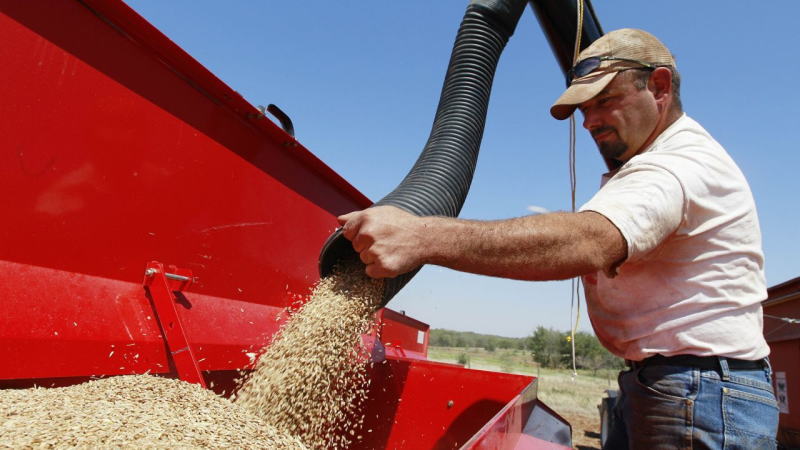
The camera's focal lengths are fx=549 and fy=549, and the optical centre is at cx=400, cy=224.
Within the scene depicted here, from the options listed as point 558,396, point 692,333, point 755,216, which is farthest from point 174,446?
point 558,396

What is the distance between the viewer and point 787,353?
6000mm

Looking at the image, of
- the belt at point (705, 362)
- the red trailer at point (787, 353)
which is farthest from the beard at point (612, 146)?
the red trailer at point (787, 353)

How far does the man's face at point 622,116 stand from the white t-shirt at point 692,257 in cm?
18

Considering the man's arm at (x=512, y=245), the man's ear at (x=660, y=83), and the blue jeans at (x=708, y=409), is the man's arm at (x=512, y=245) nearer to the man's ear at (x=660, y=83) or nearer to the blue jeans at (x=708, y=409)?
the blue jeans at (x=708, y=409)

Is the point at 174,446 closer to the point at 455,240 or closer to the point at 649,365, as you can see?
the point at 455,240

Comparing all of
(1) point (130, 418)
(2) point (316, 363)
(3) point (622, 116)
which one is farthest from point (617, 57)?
(1) point (130, 418)

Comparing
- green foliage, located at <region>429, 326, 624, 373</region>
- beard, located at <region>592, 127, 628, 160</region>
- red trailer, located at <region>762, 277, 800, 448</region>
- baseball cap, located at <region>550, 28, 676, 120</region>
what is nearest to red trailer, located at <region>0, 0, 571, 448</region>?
beard, located at <region>592, 127, 628, 160</region>

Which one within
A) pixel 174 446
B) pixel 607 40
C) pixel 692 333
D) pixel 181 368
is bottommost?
pixel 174 446

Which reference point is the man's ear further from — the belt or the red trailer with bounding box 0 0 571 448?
the red trailer with bounding box 0 0 571 448

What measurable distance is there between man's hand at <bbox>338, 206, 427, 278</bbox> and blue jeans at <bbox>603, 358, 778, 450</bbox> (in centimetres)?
80

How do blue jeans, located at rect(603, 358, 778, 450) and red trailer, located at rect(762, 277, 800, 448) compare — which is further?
red trailer, located at rect(762, 277, 800, 448)

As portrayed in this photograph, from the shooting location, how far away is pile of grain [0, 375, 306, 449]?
1.30 metres

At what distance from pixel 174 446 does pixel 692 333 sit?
1.40m

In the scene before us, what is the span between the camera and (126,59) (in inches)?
74.4
